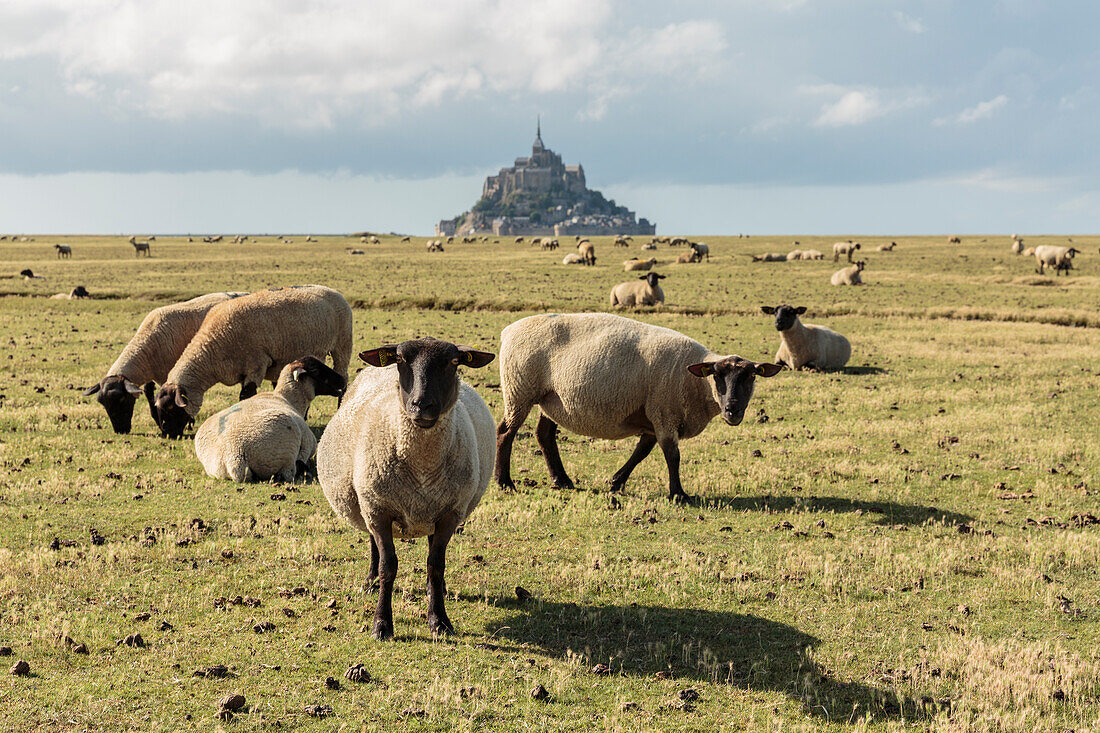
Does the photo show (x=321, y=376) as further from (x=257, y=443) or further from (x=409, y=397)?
(x=409, y=397)

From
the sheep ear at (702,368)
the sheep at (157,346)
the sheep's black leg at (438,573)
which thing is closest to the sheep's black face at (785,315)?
the sheep ear at (702,368)

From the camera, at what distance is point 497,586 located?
8969 millimetres

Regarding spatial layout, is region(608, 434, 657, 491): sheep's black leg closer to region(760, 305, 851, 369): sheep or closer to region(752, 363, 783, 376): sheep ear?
region(752, 363, 783, 376): sheep ear

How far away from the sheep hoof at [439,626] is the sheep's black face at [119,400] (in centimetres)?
1088

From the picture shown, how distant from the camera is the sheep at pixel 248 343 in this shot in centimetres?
1594

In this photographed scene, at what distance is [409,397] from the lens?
271 inches

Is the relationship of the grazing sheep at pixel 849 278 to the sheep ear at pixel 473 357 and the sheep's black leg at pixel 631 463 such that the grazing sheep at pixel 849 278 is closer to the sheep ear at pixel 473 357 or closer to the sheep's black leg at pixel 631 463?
the sheep's black leg at pixel 631 463

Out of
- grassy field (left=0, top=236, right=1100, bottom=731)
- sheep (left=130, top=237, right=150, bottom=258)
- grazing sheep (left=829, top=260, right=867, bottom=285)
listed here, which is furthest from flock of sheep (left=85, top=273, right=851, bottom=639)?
sheep (left=130, top=237, right=150, bottom=258)

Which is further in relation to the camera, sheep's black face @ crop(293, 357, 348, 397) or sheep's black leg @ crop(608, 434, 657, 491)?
sheep's black face @ crop(293, 357, 348, 397)

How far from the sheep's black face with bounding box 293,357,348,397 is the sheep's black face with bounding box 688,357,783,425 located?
670cm

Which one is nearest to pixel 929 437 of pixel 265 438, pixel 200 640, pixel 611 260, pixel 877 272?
pixel 265 438

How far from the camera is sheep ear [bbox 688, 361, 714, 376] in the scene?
11477 millimetres

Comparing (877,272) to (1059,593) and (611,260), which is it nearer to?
(611,260)

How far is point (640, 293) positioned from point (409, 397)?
32343 mm
